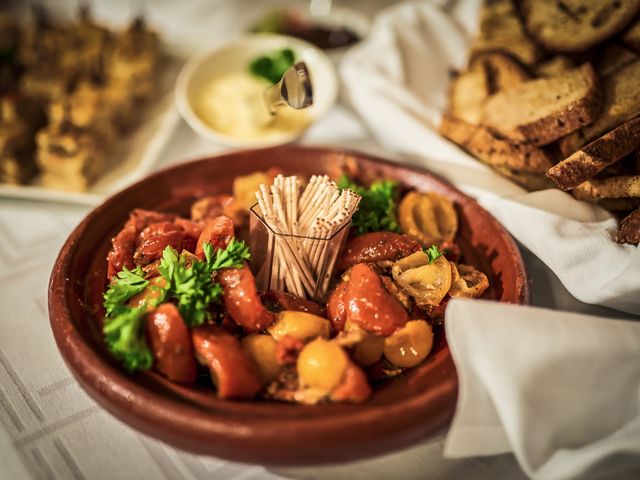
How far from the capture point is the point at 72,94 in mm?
2645

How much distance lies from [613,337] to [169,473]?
1.18 metres

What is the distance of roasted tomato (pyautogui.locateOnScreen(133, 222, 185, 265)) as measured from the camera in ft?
5.25

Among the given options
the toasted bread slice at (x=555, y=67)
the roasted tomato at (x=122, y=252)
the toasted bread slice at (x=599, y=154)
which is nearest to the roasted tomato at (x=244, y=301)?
the roasted tomato at (x=122, y=252)

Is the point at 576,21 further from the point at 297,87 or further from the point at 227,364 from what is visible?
the point at 227,364

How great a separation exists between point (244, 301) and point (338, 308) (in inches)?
10.5

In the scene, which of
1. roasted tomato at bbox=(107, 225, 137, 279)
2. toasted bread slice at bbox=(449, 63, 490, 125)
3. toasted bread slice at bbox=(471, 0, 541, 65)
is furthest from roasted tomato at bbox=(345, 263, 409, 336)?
toasted bread slice at bbox=(471, 0, 541, 65)

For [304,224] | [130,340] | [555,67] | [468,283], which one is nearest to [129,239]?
[130,340]

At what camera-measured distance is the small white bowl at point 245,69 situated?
2.40 metres

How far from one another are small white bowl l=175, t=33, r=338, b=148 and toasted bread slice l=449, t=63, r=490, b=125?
560 millimetres

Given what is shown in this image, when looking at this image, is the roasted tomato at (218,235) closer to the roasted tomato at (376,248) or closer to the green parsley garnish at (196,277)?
the green parsley garnish at (196,277)

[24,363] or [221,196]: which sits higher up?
[221,196]

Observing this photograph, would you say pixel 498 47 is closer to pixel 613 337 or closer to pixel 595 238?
pixel 595 238

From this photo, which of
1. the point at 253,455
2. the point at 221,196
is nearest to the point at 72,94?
the point at 221,196

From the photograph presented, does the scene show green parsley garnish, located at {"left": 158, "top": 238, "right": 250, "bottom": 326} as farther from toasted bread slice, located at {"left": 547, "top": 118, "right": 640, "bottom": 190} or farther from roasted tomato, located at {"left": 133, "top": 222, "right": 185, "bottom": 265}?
toasted bread slice, located at {"left": 547, "top": 118, "right": 640, "bottom": 190}
